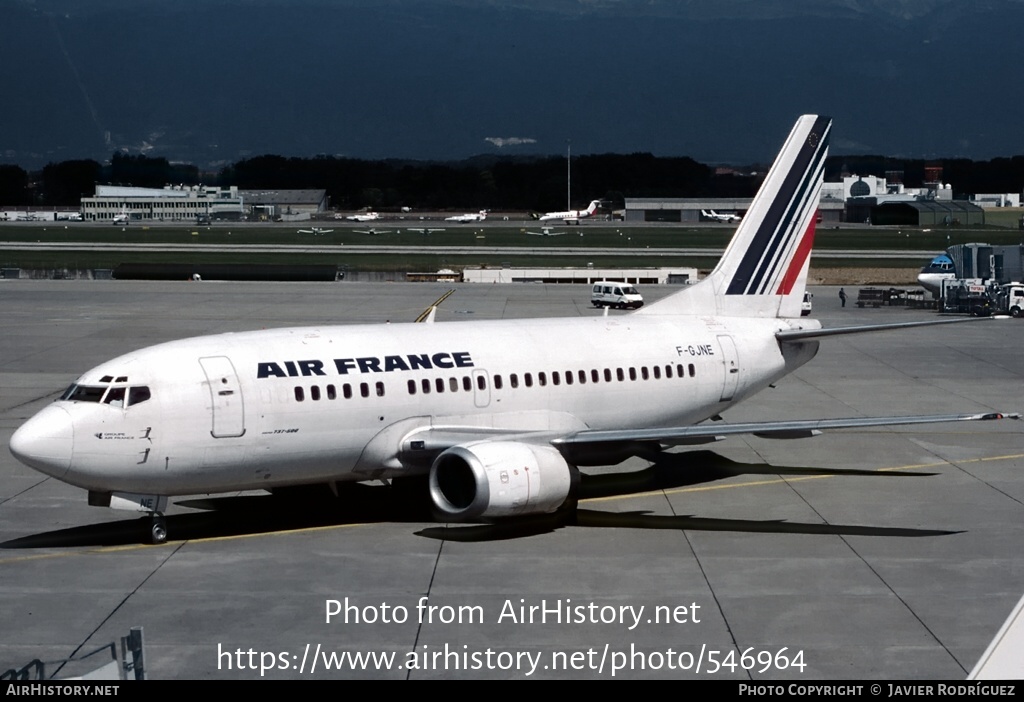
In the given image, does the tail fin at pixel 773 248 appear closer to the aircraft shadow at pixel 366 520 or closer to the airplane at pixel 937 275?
the aircraft shadow at pixel 366 520

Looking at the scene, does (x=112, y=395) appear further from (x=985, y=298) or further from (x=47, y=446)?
(x=985, y=298)

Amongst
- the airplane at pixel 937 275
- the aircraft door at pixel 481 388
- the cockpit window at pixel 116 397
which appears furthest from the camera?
the airplane at pixel 937 275

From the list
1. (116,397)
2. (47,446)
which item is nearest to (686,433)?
(116,397)

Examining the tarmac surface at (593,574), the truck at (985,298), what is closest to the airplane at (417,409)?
the tarmac surface at (593,574)

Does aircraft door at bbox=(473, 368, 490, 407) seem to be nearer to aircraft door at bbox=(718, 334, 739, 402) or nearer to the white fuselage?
the white fuselage

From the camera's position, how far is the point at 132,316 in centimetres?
7469

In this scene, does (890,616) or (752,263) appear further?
(752,263)

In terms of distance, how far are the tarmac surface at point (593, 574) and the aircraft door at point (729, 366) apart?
223cm

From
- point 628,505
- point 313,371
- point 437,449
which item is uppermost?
point 313,371

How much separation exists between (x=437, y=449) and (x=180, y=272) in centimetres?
8445

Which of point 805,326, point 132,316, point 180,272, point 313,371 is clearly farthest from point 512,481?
point 180,272

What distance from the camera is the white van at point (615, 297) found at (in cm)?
8344

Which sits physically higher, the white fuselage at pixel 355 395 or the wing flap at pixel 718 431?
the white fuselage at pixel 355 395
